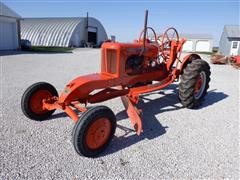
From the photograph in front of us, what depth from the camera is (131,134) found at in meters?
3.99

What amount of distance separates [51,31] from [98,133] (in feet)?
109

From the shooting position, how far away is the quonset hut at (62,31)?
3281cm

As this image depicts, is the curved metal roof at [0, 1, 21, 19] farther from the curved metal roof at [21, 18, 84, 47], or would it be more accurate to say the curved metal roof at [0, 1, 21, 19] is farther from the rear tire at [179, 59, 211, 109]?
the rear tire at [179, 59, 211, 109]

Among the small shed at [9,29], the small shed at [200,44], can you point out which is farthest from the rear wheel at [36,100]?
the small shed at [200,44]

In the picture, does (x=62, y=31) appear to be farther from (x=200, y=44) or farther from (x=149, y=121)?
(x=149, y=121)

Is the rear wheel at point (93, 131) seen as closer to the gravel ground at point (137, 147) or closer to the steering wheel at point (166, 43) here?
the gravel ground at point (137, 147)

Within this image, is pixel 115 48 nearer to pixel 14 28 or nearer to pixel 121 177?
pixel 121 177

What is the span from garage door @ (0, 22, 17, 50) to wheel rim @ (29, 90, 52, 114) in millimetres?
A: 17933

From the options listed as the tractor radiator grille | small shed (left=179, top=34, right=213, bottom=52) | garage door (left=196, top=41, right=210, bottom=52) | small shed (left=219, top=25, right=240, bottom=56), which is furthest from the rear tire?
garage door (left=196, top=41, right=210, bottom=52)

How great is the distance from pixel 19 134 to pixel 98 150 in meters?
1.47

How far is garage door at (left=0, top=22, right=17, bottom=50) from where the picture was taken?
19.7 meters

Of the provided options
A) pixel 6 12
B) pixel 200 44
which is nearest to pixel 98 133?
pixel 6 12

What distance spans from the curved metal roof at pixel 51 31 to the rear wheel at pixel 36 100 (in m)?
29.1

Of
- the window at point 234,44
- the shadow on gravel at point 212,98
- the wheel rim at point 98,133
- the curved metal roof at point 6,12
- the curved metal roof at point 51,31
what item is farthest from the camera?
the curved metal roof at point 51,31
